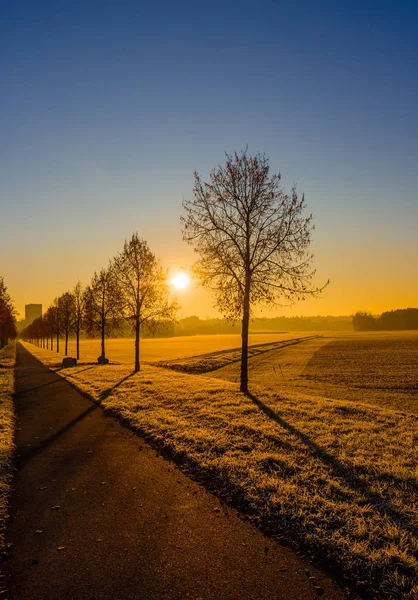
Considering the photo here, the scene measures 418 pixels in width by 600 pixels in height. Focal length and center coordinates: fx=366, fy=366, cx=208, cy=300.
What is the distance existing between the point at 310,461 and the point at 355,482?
4.52ft

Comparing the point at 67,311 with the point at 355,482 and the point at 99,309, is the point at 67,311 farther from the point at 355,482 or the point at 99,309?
the point at 355,482

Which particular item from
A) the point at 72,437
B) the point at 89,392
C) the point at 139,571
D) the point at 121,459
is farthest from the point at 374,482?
the point at 89,392

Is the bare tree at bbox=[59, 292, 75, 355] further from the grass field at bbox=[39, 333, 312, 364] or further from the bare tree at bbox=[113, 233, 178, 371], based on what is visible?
the bare tree at bbox=[113, 233, 178, 371]

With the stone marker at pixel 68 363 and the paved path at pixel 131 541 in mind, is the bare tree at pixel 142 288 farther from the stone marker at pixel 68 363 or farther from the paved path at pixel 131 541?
the paved path at pixel 131 541

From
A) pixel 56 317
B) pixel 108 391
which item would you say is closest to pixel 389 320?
pixel 56 317

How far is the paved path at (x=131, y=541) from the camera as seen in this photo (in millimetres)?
4762

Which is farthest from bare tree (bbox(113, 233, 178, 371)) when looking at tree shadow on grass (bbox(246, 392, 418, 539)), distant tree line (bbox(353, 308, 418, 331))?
distant tree line (bbox(353, 308, 418, 331))

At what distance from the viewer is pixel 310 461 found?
9367mm

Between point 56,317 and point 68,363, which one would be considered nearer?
point 68,363

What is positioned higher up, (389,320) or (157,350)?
(389,320)

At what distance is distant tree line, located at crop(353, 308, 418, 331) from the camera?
6344 inches

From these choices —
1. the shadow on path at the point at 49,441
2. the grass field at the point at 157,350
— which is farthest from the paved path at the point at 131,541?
the grass field at the point at 157,350

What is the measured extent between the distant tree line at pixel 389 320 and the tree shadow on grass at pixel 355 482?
553ft

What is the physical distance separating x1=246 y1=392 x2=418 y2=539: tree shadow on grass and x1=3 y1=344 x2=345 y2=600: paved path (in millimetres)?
2278
